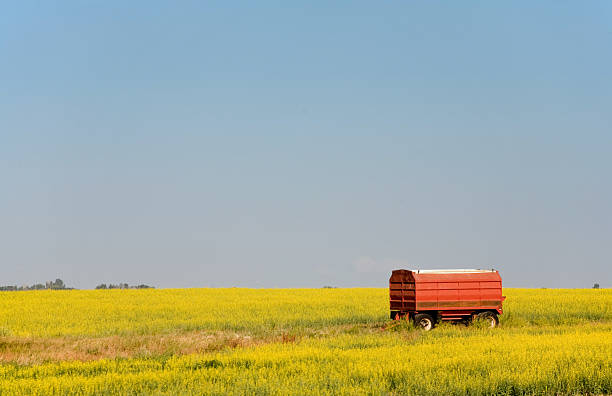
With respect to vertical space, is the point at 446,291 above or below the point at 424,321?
above

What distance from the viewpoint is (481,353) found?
16.9 m

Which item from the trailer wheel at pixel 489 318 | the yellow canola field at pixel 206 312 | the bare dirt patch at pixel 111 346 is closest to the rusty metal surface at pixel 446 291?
the trailer wheel at pixel 489 318

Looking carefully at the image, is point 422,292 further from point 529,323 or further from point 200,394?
point 200,394

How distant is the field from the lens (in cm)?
1341

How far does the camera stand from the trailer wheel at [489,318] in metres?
27.0

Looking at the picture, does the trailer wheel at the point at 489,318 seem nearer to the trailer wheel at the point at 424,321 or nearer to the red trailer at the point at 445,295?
the red trailer at the point at 445,295

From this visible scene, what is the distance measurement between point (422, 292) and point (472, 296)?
2234 mm

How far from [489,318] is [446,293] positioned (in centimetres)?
236

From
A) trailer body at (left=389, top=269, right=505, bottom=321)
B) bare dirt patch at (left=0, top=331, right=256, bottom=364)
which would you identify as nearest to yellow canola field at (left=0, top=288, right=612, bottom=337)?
bare dirt patch at (left=0, top=331, right=256, bottom=364)

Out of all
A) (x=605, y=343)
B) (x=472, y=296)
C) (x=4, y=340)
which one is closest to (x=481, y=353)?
(x=605, y=343)

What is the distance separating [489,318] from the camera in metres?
27.4

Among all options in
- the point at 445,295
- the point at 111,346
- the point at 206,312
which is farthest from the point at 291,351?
the point at 206,312

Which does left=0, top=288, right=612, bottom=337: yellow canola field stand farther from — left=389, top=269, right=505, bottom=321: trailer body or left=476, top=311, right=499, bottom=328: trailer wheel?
left=389, top=269, right=505, bottom=321: trailer body

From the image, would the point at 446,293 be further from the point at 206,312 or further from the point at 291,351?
the point at 206,312
